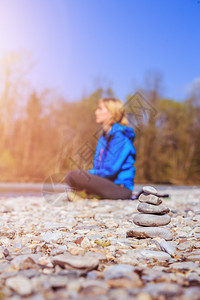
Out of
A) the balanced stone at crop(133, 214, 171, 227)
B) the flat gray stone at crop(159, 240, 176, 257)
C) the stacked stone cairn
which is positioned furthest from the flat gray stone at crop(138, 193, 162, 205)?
the flat gray stone at crop(159, 240, 176, 257)

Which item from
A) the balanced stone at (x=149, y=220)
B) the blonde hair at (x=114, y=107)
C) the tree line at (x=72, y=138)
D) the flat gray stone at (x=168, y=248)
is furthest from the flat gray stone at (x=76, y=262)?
the tree line at (x=72, y=138)

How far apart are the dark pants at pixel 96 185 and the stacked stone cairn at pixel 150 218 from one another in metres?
2.38

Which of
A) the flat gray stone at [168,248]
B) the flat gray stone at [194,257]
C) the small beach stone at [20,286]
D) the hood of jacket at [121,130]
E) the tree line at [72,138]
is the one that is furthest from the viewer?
the tree line at [72,138]

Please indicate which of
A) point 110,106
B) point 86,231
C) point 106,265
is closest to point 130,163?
point 110,106

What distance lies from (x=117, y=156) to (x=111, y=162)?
5.6 inches

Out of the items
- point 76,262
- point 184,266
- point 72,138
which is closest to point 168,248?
point 184,266

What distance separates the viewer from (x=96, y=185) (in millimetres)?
5398

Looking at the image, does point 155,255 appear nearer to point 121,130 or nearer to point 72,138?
point 121,130

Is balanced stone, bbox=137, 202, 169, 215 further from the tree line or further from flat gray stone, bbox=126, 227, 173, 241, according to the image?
the tree line

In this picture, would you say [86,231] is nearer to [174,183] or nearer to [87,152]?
[87,152]

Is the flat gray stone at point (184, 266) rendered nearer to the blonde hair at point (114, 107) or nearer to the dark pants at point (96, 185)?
the dark pants at point (96, 185)

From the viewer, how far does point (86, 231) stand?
2.92 metres

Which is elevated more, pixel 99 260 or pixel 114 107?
pixel 114 107

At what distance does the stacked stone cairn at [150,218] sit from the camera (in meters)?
2.76
